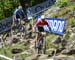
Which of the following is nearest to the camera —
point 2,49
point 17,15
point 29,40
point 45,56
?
point 45,56

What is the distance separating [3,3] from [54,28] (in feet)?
31.2

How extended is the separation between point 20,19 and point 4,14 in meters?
5.12

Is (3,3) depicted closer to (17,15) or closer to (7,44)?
(17,15)

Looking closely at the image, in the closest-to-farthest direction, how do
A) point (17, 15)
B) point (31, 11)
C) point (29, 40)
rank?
point (29, 40), point (17, 15), point (31, 11)

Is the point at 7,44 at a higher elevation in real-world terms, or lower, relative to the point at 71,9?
lower

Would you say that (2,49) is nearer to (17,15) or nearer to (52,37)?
(52,37)

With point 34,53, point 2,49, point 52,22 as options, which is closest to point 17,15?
point 52,22

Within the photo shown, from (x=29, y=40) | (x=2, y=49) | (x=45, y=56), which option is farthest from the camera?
(x=29, y=40)

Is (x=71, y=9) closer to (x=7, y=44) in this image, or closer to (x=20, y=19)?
(x=20, y=19)

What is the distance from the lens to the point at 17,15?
78.8 feet

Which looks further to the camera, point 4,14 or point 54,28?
point 4,14

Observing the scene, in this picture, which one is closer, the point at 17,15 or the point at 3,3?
the point at 17,15

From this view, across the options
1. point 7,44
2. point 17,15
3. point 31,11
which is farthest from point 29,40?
point 31,11

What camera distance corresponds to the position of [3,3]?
98.4 ft
